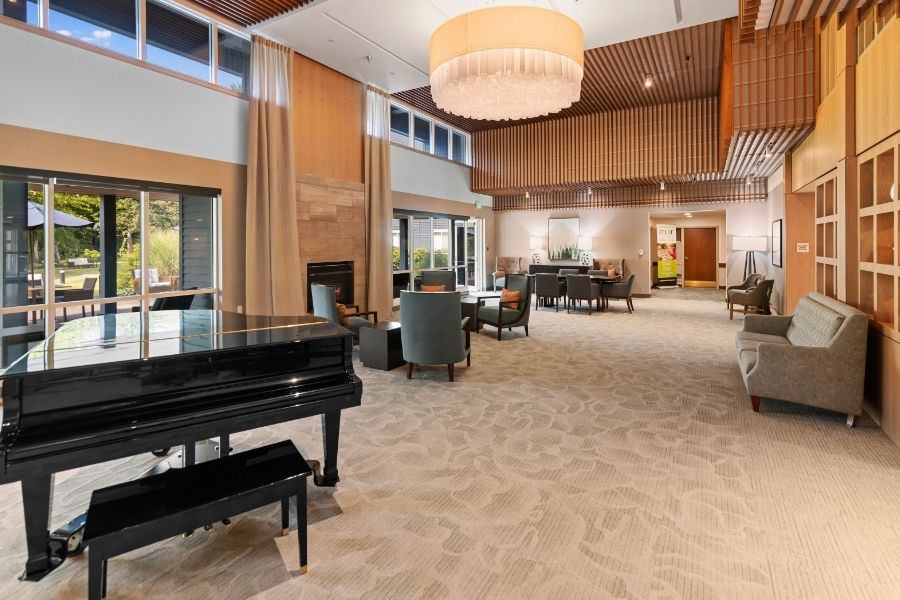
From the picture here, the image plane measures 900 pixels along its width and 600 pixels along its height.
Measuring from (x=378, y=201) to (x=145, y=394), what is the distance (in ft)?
24.2

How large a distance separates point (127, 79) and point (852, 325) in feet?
25.0

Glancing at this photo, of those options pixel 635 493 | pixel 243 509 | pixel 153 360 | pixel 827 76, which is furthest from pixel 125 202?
pixel 827 76

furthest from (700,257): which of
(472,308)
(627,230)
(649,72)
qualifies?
(472,308)

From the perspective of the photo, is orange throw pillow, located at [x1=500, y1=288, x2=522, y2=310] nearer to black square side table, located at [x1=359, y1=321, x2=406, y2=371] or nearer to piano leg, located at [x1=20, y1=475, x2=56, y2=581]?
black square side table, located at [x1=359, y1=321, x2=406, y2=371]

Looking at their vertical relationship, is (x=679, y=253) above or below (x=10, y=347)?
above

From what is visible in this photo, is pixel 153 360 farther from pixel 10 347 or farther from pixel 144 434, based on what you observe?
pixel 10 347

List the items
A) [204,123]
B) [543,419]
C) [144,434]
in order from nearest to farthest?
1. [144,434]
2. [543,419]
3. [204,123]

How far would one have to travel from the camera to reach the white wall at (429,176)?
414 inches

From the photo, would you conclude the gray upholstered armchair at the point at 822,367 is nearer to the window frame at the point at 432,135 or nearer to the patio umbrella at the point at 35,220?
the patio umbrella at the point at 35,220

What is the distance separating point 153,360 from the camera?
2.11m

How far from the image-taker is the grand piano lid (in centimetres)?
215

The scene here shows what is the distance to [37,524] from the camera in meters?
1.93

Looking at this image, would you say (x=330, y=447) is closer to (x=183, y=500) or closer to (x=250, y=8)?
(x=183, y=500)

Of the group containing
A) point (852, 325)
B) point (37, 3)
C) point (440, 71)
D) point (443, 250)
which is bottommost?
point (852, 325)
